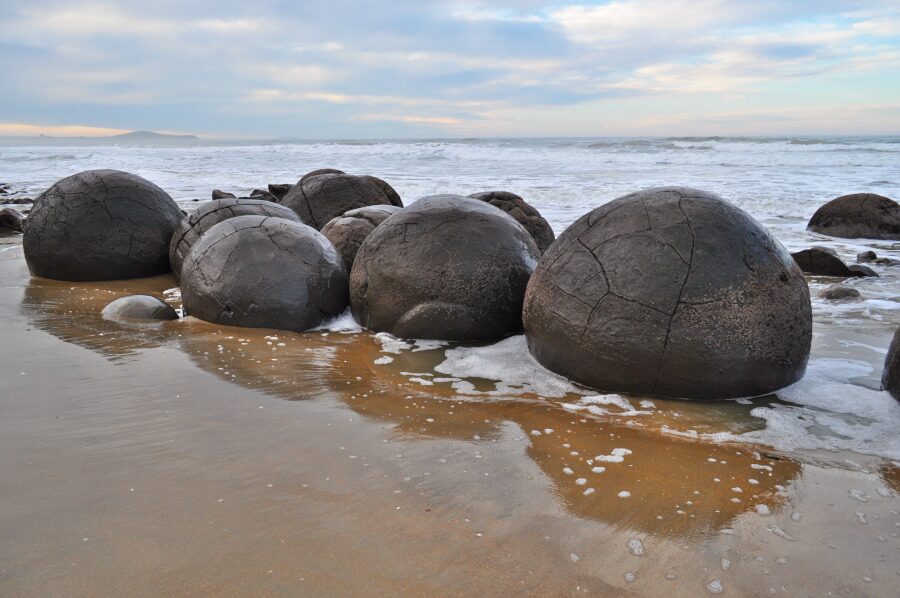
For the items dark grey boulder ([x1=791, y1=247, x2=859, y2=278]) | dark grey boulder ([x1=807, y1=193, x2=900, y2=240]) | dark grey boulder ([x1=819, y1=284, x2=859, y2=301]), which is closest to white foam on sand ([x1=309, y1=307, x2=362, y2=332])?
dark grey boulder ([x1=819, y1=284, x2=859, y2=301])

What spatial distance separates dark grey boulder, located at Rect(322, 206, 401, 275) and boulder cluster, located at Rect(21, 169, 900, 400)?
0.07 feet

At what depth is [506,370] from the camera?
4.71m

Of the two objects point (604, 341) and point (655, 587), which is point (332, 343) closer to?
point (604, 341)

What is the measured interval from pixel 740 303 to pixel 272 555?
2.87 metres

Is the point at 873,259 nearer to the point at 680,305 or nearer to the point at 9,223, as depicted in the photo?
the point at 680,305

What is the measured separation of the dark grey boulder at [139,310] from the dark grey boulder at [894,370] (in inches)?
206

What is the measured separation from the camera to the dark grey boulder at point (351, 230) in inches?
267

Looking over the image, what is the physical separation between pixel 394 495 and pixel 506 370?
6.10ft

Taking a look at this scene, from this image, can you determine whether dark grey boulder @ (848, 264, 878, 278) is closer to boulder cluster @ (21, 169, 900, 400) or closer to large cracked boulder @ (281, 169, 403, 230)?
boulder cluster @ (21, 169, 900, 400)

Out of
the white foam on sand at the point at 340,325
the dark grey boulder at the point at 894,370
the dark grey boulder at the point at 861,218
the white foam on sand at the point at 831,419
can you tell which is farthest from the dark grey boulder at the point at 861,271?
the white foam on sand at the point at 340,325

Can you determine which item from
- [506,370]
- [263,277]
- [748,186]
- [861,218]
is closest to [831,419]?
[506,370]

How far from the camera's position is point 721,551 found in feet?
8.54

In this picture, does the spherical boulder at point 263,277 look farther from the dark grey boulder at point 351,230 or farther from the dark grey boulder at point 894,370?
the dark grey boulder at point 894,370

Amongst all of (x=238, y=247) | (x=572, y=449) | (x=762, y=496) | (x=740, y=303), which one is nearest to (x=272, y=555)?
(x=572, y=449)
